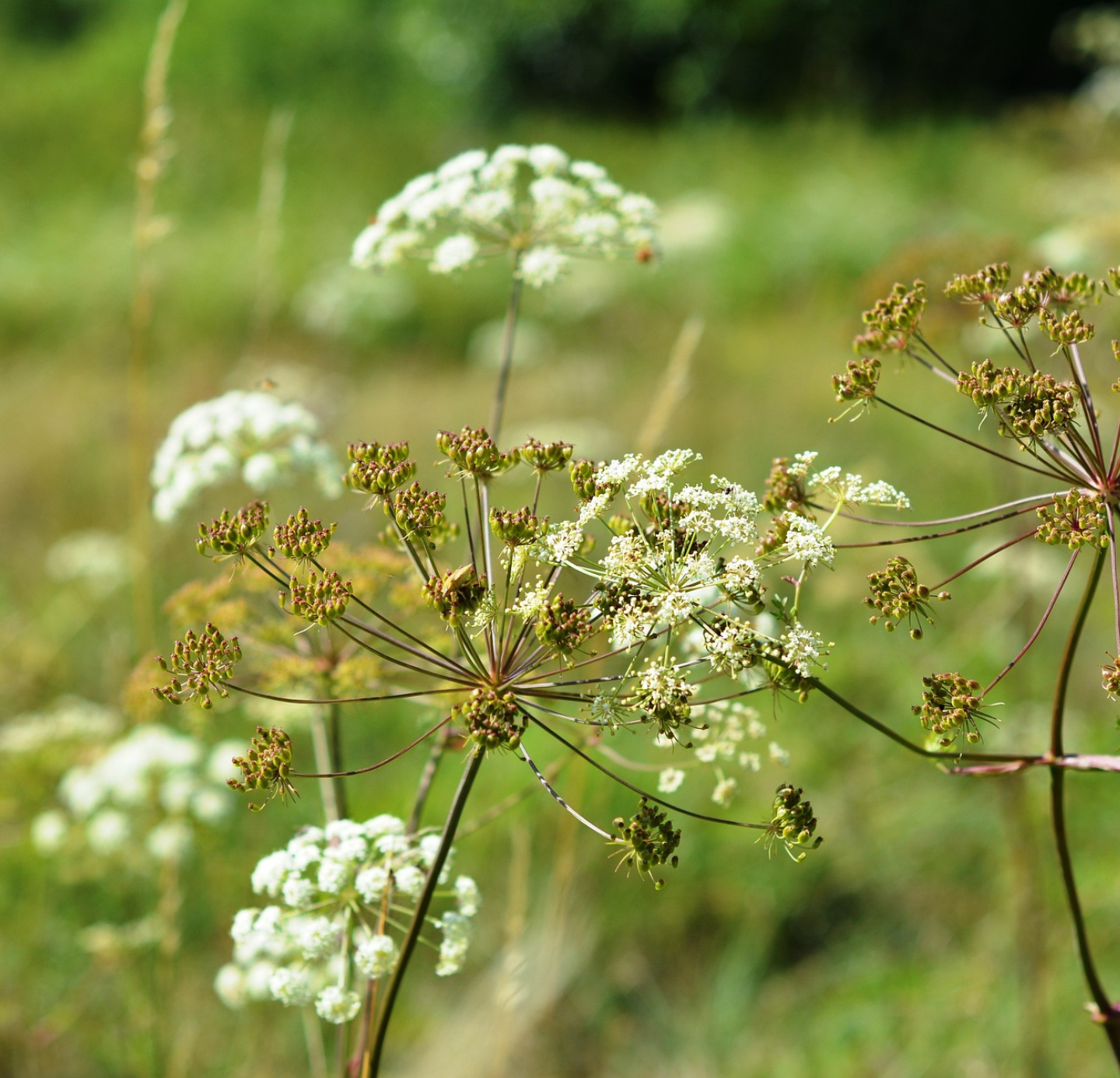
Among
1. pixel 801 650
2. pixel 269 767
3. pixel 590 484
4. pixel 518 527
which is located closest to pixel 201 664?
pixel 269 767

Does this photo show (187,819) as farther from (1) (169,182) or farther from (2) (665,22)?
(2) (665,22)

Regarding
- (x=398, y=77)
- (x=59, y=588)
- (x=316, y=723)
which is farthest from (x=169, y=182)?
(x=316, y=723)

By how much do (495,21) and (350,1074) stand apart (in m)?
36.9

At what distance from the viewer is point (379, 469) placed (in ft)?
5.43

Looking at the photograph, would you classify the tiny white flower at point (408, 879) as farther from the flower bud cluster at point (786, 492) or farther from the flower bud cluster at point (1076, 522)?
the flower bud cluster at point (1076, 522)

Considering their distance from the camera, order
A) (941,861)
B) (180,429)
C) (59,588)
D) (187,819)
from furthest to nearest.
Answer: (59,588) → (941,861) → (187,819) → (180,429)

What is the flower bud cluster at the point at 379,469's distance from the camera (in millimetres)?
1643

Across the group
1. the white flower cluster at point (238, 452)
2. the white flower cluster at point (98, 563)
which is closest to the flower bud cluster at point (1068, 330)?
the white flower cluster at point (238, 452)

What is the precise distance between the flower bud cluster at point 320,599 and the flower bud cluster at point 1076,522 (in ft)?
3.20

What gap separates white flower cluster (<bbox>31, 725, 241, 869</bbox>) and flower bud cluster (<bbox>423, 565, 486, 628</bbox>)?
100 inches

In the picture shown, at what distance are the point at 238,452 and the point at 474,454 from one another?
167cm

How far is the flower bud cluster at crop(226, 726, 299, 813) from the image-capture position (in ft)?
5.12

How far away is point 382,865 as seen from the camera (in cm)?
192

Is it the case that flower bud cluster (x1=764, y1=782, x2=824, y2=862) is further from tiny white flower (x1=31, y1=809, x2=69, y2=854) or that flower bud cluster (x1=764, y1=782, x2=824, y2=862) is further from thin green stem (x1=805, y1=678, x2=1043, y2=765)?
tiny white flower (x1=31, y1=809, x2=69, y2=854)
